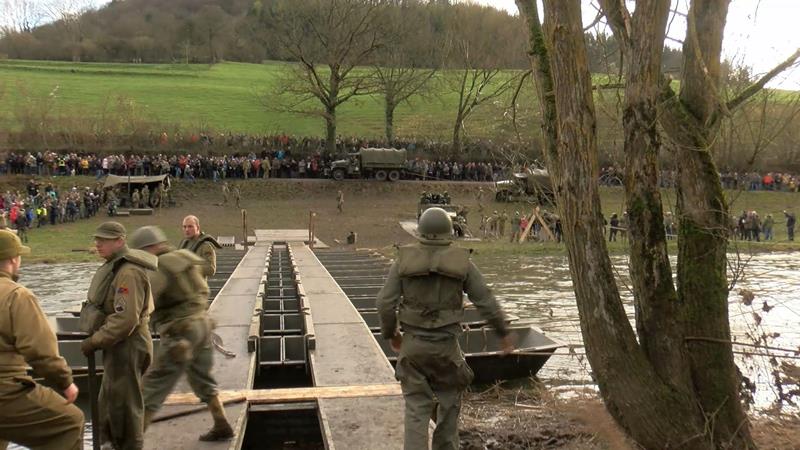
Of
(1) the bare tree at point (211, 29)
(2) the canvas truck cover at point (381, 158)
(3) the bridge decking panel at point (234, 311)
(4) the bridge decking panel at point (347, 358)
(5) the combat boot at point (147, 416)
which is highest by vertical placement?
(1) the bare tree at point (211, 29)

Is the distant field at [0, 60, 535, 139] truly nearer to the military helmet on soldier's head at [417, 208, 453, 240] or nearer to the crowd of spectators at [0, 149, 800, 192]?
the crowd of spectators at [0, 149, 800, 192]

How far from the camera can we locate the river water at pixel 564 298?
10508mm

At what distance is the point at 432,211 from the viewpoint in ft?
18.7

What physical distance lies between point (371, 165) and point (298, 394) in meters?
36.2

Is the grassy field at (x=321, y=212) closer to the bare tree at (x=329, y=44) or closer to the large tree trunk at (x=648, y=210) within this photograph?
the bare tree at (x=329, y=44)

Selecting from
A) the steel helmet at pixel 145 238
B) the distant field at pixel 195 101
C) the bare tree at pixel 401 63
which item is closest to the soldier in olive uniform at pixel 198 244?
the steel helmet at pixel 145 238

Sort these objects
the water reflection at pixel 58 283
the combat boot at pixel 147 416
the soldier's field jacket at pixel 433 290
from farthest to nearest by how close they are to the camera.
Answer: the water reflection at pixel 58 283, the combat boot at pixel 147 416, the soldier's field jacket at pixel 433 290

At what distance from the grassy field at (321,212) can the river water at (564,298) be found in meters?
2.50

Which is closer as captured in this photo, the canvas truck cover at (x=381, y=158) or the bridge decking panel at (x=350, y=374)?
the bridge decking panel at (x=350, y=374)

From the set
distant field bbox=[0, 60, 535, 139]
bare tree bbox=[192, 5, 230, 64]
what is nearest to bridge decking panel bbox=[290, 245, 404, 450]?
distant field bbox=[0, 60, 535, 139]

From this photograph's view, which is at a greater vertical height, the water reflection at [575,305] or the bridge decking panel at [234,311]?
the bridge decking panel at [234,311]

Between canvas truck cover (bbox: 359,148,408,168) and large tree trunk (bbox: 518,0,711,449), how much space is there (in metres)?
37.2

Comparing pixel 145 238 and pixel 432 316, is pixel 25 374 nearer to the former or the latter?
pixel 145 238

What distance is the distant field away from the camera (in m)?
54.5
